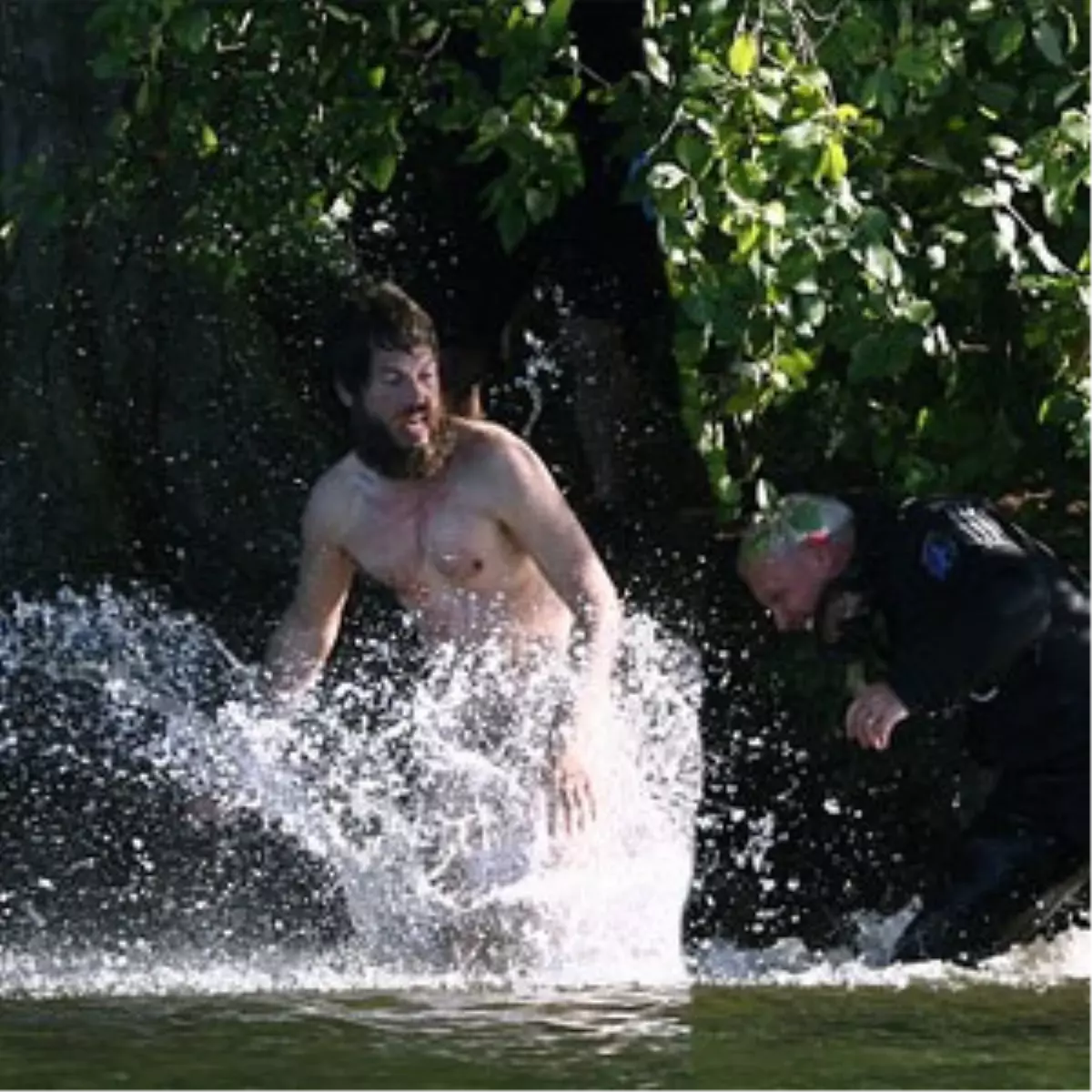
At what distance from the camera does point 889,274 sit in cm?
834

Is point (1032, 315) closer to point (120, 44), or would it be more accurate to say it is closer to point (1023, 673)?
point (1023, 673)

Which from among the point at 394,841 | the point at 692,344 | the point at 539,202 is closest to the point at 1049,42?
the point at 692,344

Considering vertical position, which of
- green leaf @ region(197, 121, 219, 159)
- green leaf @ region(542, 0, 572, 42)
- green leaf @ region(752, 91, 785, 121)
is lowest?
green leaf @ region(752, 91, 785, 121)

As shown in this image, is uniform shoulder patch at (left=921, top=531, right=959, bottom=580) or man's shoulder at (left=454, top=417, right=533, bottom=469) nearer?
uniform shoulder patch at (left=921, top=531, right=959, bottom=580)

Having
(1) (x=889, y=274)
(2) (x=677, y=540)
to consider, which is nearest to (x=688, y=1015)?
(1) (x=889, y=274)

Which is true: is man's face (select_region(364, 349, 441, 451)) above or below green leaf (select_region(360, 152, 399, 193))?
below

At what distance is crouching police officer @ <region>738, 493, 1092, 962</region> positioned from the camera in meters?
8.27

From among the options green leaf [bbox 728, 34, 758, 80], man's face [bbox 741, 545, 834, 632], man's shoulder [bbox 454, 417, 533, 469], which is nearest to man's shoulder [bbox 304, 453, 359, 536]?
man's shoulder [bbox 454, 417, 533, 469]

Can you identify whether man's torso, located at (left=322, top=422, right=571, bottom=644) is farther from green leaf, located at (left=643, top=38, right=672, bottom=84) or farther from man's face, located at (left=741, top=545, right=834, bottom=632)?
green leaf, located at (left=643, top=38, right=672, bottom=84)

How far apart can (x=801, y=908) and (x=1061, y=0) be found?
2.83 m

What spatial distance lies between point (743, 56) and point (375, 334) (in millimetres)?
1138

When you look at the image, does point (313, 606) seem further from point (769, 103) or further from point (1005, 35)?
point (1005, 35)

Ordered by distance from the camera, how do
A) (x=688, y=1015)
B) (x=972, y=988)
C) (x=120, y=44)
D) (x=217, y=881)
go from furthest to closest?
(x=217, y=881) → (x=120, y=44) → (x=972, y=988) → (x=688, y=1015)

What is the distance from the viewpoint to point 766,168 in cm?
806
